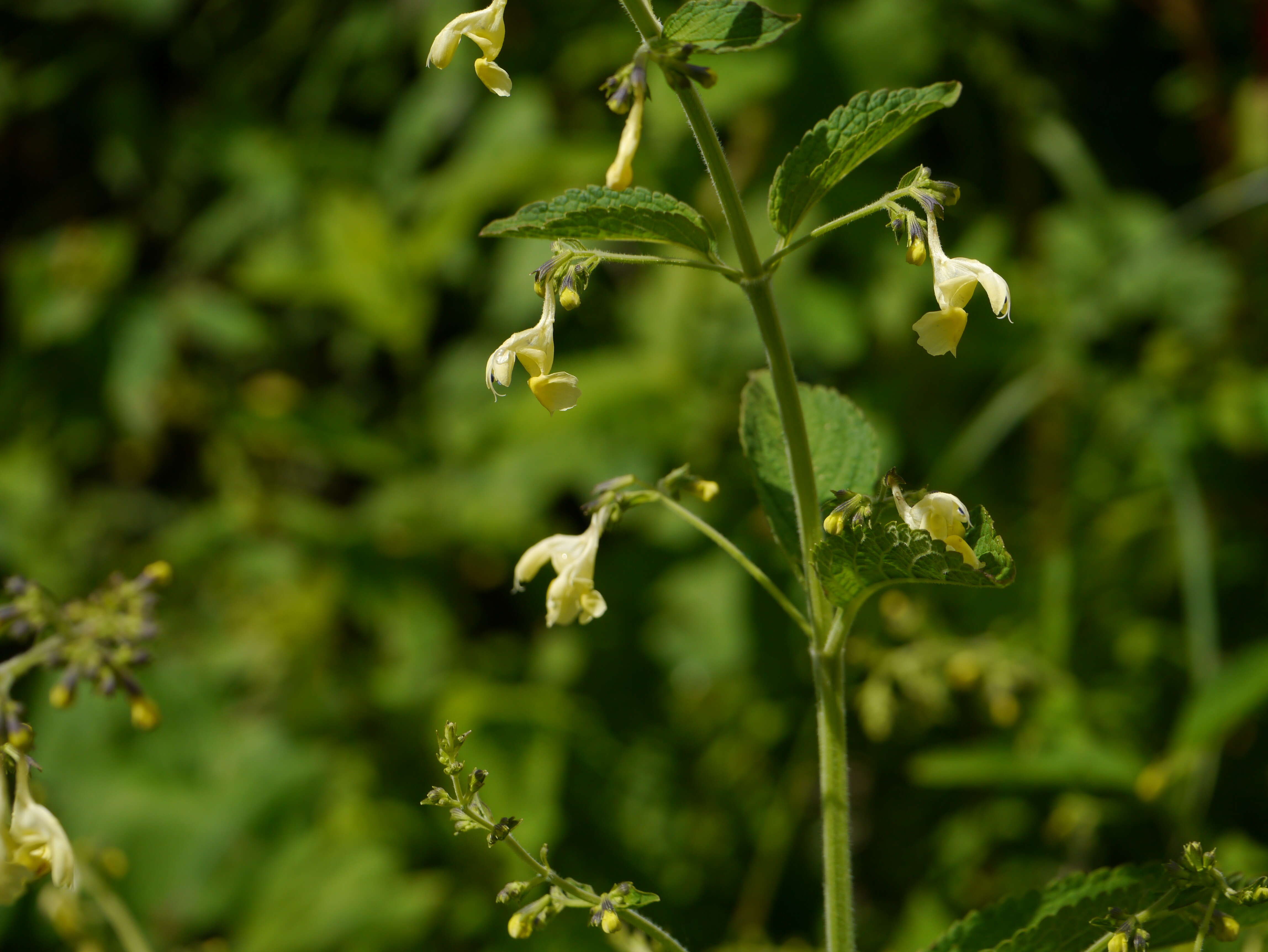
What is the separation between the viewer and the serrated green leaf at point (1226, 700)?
1311 mm

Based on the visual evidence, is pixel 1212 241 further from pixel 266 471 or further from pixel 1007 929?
pixel 266 471

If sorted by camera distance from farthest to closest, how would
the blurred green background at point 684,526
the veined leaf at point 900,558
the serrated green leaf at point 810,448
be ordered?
the blurred green background at point 684,526
the serrated green leaf at point 810,448
the veined leaf at point 900,558

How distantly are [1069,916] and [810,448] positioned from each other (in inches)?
14.4

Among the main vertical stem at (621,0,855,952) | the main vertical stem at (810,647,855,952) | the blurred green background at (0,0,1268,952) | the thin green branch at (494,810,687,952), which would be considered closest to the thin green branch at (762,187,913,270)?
the main vertical stem at (621,0,855,952)

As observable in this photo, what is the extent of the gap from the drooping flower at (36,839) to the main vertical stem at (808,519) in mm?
530

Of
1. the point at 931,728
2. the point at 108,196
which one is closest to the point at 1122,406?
the point at 931,728

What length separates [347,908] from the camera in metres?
1.72

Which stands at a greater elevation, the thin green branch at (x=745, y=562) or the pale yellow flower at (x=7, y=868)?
the thin green branch at (x=745, y=562)

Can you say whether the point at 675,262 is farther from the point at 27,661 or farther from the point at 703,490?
the point at 27,661

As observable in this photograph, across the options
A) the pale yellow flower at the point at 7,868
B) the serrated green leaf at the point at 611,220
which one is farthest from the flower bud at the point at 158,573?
the serrated green leaf at the point at 611,220

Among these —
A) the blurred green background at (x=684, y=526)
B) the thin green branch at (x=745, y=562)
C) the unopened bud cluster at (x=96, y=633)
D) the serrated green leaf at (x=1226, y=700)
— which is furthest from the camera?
the blurred green background at (x=684, y=526)

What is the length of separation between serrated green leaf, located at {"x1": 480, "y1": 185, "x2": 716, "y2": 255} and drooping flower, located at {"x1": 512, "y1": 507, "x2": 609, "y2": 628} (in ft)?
0.63

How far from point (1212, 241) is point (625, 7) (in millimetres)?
2013

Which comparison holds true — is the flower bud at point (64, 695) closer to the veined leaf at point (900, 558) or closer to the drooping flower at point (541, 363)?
the drooping flower at point (541, 363)
